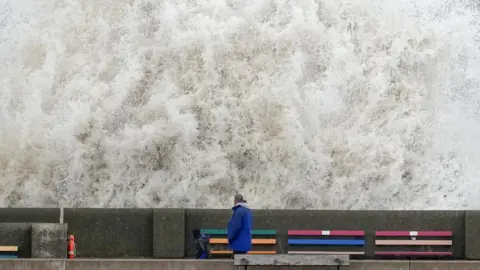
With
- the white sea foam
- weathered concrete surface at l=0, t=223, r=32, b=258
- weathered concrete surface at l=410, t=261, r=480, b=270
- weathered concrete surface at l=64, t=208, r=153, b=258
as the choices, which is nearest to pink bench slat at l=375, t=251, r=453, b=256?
the white sea foam

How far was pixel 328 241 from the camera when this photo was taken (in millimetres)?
18266

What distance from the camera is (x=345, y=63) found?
22.2m

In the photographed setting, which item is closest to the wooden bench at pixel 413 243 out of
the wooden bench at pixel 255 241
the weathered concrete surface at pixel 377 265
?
the wooden bench at pixel 255 241

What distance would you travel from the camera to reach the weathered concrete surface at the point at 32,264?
50.1 feet

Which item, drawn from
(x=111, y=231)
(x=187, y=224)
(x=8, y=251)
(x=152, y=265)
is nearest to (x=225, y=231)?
(x=187, y=224)

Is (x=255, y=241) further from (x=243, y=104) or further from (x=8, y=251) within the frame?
(x=243, y=104)

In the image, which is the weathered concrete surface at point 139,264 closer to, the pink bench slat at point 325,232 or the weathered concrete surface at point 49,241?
the weathered concrete surface at point 49,241

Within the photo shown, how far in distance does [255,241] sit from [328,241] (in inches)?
43.2

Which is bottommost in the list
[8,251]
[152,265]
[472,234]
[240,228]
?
[152,265]

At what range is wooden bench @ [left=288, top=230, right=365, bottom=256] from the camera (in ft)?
59.8

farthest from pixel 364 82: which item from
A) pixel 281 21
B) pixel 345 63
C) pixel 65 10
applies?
pixel 65 10

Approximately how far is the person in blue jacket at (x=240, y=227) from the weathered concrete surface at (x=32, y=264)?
216cm

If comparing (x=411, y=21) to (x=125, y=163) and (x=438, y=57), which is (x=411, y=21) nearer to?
(x=438, y=57)

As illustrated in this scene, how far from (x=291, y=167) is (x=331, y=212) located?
2826 millimetres
